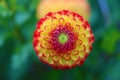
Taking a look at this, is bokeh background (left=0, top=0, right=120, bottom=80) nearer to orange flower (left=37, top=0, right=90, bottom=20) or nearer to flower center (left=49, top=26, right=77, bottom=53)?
orange flower (left=37, top=0, right=90, bottom=20)

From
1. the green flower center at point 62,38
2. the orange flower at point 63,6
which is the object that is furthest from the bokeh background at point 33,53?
the green flower center at point 62,38

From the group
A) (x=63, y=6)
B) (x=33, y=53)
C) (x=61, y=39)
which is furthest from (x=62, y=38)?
(x=33, y=53)

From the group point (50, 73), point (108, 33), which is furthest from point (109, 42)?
point (50, 73)

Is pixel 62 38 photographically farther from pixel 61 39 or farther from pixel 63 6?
pixel 63 6

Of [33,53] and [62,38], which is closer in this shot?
[62,38]

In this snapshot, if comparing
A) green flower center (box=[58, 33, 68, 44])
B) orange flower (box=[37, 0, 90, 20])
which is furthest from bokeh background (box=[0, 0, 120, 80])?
green flower center (box=[58, 33, 68, 44])

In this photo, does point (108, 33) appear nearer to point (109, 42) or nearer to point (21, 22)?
point (109, 42)
